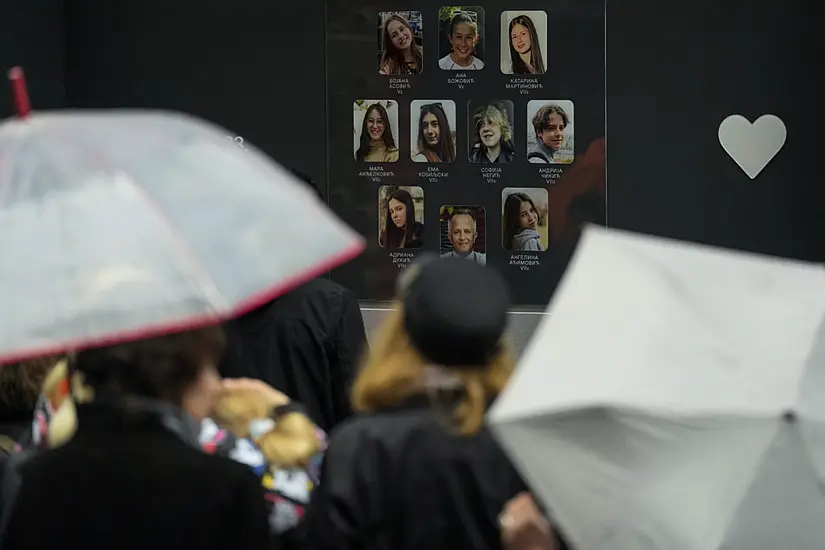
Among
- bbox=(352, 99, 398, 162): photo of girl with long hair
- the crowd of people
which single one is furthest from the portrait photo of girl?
the crowd of people

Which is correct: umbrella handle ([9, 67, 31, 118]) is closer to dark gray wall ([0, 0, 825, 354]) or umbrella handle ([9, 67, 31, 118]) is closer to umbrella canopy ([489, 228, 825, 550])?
umbrella canopy ([489, 228, 825, 550])

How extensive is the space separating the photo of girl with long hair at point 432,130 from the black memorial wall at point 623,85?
0.66 feet

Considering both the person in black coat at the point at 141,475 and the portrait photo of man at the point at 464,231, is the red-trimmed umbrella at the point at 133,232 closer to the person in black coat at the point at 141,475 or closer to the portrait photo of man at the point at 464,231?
the person in black coat at the point at 141,475

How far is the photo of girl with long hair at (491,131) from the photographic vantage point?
430 centimetres

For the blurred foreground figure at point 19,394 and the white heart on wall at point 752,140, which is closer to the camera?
the blurred foreground figure at point 19,394

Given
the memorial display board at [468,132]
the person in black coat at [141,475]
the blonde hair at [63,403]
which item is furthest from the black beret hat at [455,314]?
the memorial display board at [468,132]

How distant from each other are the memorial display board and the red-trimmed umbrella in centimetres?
277

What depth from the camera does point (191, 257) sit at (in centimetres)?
142

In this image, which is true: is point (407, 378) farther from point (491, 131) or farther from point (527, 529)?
point (491, 131)

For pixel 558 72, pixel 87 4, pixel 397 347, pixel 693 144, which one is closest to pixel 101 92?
pixel 87 4

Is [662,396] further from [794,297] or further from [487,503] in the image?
[487,503]

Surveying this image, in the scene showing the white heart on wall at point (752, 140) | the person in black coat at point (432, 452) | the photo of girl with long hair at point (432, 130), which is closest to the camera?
the person in black coat at point (432, 452)

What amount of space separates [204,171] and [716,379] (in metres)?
0.73

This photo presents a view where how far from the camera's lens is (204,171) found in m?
1.52
